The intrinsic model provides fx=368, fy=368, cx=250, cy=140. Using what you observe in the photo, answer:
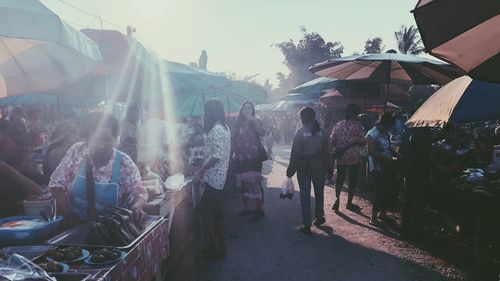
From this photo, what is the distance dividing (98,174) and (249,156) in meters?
4.02

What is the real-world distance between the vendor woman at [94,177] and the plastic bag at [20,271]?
1103mm

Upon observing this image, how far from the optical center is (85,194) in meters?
3.23

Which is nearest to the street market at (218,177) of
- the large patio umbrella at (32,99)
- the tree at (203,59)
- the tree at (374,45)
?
the large patio umbrella at (32,99)

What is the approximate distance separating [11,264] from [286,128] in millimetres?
26279

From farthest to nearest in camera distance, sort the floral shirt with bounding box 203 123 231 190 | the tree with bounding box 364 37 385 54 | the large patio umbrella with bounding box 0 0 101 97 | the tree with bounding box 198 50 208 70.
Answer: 1. the tree with bounding box 364 37 385 54
2. the tree with bounding box 198 50 208 70
3. the floral shirt with bounding box 203 123 231 190
4. the large patio umbrella with bounding box 0 0 101 97

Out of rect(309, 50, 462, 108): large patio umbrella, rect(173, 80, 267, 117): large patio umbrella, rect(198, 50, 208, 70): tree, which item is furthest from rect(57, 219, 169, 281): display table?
rect(198, 50, 208, 70): tree

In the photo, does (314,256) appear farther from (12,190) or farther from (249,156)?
(12,190)

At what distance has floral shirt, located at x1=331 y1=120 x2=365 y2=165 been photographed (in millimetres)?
7527

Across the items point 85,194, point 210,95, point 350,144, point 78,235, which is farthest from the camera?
point 210,95

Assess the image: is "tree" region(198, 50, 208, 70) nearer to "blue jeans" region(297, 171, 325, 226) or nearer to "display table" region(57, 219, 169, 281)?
"blue jeans" region(297, 171, 325, 226)

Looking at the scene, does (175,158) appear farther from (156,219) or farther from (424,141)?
(424,141)

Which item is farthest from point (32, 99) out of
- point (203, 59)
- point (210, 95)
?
point (210, 95)

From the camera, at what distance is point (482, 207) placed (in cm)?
474

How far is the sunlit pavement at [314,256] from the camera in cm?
472
